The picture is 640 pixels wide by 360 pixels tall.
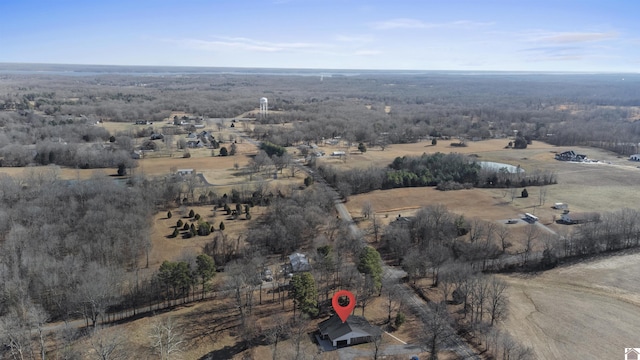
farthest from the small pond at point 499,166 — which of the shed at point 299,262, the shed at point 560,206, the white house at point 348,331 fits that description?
the white house at point 348,331

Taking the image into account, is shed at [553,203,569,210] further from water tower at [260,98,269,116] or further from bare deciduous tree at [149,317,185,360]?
water tower at [260,98,269,116]

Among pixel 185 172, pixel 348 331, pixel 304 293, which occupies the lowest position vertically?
pixel 348 331

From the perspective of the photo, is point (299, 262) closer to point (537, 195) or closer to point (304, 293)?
point (304, 293)

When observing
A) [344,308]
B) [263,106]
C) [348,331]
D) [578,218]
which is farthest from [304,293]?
[263,106]

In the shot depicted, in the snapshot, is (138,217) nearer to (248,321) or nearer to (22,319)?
(22,319)

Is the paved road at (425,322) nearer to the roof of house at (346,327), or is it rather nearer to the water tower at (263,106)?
the roof of house at (346,327)

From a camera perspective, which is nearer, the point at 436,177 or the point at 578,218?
the point at 578,218
